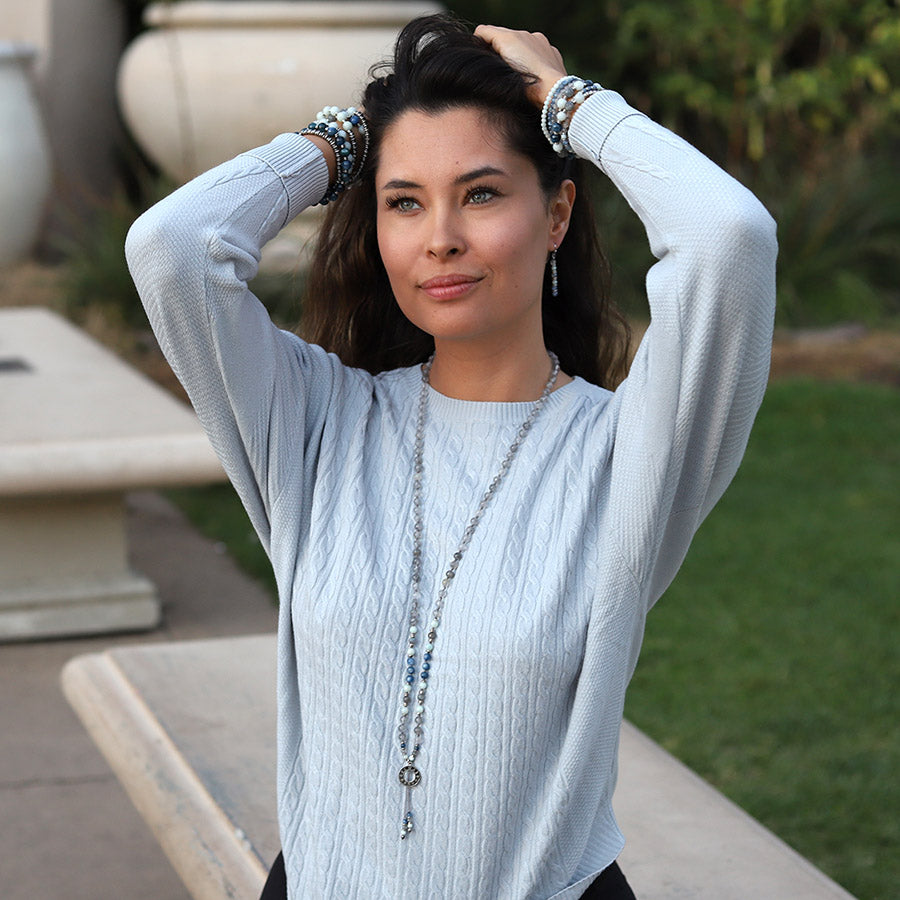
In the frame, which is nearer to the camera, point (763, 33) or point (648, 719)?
point (648, 719)

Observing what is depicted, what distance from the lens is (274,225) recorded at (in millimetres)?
1960

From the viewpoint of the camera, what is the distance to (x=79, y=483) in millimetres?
4227

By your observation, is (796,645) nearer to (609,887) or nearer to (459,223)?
(609,887)

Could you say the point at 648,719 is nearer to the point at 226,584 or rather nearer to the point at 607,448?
the point at 226,584

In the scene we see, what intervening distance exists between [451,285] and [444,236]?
67mm

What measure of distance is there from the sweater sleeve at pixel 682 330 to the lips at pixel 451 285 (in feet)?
0.69

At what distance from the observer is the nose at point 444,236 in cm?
182

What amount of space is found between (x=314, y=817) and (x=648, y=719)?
7.55 ft

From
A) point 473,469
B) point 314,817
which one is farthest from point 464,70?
point 314,817

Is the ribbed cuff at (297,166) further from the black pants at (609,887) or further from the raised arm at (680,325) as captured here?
the black pants at (609,887)

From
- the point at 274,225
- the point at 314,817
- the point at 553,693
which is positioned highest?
the point at 274,225

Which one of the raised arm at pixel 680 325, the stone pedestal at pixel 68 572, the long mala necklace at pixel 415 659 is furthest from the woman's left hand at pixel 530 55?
the stone pedestal at pixel 68 572

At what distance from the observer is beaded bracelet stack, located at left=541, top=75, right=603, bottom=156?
6.05 ft

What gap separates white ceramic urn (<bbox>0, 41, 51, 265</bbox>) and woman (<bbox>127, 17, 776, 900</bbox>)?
7469 mm
